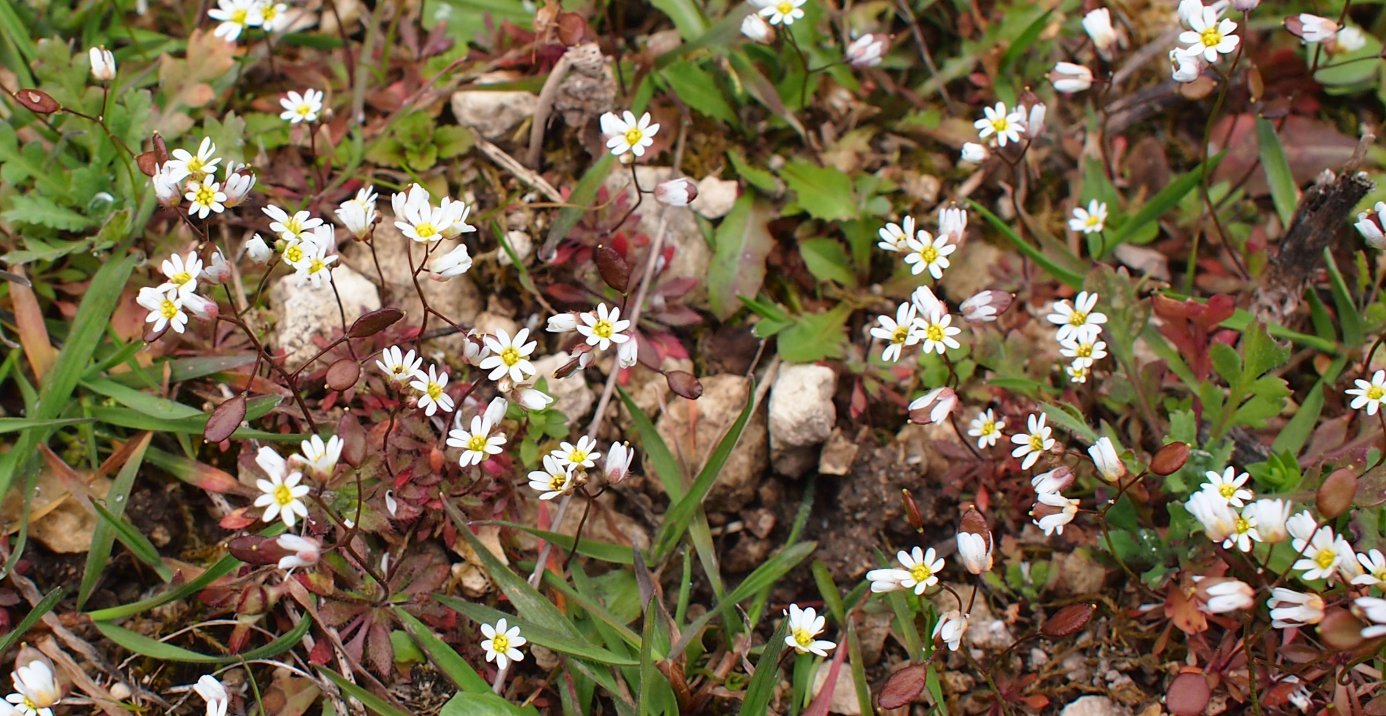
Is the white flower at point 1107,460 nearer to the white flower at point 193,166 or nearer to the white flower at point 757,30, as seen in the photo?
the white flower at point 757,30

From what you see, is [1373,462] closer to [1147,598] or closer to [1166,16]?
[1147,598]

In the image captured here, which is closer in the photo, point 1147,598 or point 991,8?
point 1147,598

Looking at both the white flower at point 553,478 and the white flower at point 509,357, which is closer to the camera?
the white flower at point 553,478

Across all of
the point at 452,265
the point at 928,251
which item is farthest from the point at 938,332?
the point at 452,265

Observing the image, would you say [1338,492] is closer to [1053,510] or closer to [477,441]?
[1053,510]

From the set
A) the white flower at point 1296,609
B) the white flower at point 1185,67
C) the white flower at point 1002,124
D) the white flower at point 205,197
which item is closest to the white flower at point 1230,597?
the white flower at point 1296,609

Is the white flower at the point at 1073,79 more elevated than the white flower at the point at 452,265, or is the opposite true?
the white flower at the point at 452,265

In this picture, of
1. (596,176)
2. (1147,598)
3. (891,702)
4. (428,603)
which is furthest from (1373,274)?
(428,603)
